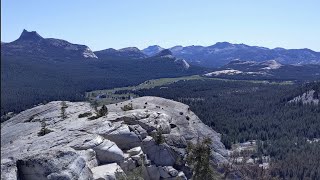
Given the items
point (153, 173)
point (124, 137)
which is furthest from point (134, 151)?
point (153, 173)

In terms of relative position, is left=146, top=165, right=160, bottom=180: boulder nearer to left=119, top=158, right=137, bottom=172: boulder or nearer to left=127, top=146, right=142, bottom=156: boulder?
left=127, top=146, right=142, bottom=156: boulder

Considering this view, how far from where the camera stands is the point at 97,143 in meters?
58.9

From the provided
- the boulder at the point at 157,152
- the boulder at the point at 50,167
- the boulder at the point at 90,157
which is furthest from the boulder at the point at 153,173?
the boulder at the point at 50,167

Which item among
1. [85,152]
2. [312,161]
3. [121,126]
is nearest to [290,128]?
[312,161]

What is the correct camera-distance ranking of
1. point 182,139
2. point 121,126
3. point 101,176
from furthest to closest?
point 182,139
point 121,126
point 101,176

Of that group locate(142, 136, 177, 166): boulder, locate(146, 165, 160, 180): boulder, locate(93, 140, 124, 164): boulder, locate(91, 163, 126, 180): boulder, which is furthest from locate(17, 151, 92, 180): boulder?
locate(142, 136, 177, 166): boulder

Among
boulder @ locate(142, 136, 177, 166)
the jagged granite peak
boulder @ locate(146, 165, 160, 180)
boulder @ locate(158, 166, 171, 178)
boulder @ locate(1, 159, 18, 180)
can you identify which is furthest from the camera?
boulder @ locate(142, 136, 177, 166)

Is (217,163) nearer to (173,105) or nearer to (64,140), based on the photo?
(173,105)

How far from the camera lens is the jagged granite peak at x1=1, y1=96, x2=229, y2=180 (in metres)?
48.8

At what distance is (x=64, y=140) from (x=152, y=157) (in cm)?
1472

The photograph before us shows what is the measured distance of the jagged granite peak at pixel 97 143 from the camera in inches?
1923

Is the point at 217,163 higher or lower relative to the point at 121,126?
lower

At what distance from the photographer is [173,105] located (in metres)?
94.1

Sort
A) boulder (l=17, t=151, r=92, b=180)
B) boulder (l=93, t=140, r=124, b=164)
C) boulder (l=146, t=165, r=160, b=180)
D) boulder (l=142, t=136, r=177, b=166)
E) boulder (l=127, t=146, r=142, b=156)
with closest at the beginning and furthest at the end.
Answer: boulder (l=17, t=151, r=92, b=180)
boulder (l=93, t=140, r=124, b=164)
boulder (l=127, t=146, r=142, b=156)
boulder (l=146, t=165, r=160, b=180)
boulder (l=142, t=136, r=177, b=166)
